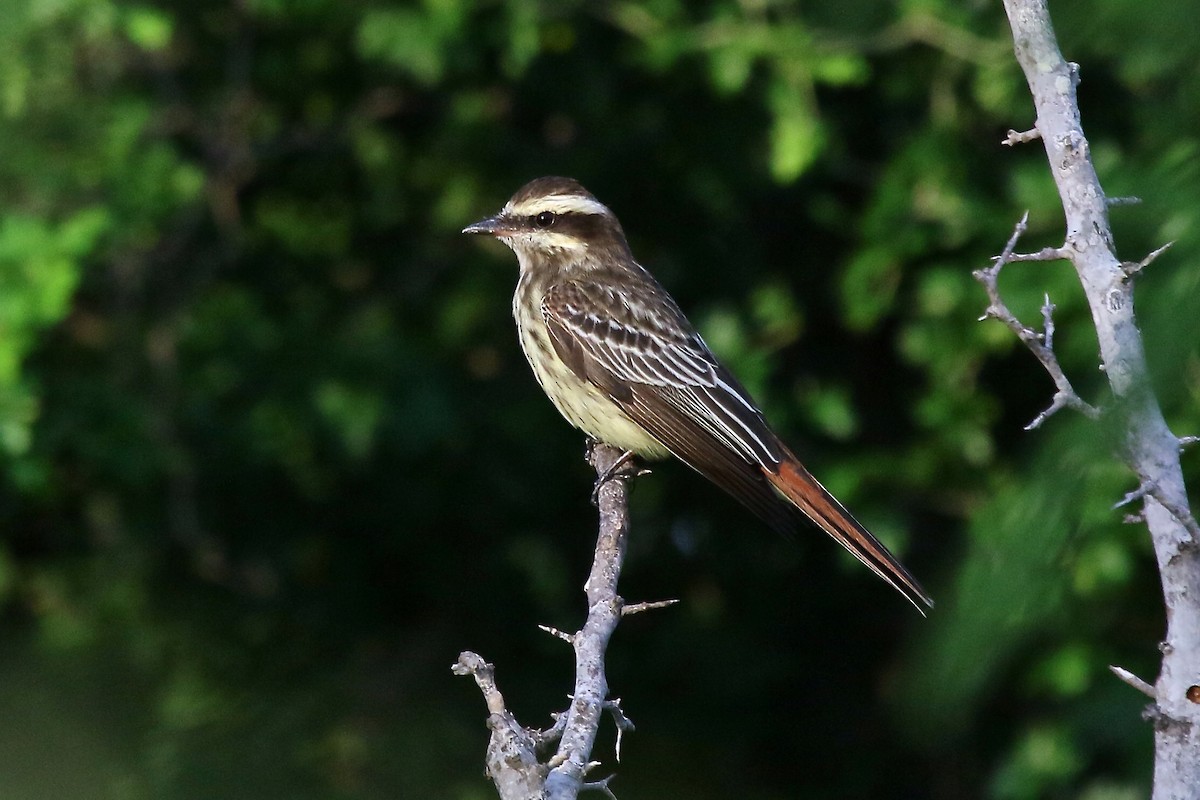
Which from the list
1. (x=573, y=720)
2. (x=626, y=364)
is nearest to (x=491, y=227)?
(x=626, y=364)

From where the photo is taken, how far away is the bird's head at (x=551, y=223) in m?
5.60

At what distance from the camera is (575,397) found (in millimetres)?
5270

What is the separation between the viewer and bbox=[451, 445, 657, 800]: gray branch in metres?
1.87

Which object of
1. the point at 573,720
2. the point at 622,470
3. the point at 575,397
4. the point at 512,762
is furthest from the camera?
the point at 575,397

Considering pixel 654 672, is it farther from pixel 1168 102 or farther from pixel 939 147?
pixel 1168 102

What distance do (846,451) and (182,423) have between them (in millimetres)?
3040

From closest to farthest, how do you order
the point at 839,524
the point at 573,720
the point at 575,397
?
the point at 573,720
the point at 839,524
the point at 575,397

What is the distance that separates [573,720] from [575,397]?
2.89m

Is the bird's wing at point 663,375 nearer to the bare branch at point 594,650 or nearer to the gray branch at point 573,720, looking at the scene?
the bare branch at point 594,650

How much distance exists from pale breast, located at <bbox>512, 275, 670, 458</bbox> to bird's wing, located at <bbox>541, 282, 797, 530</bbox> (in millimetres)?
32

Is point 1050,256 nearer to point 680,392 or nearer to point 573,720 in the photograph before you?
point 573,720

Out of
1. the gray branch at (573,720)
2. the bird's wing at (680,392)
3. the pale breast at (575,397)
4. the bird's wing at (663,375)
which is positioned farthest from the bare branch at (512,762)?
the pale breast at (575,397)

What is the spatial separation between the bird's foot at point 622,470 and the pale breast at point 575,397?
0.14ft

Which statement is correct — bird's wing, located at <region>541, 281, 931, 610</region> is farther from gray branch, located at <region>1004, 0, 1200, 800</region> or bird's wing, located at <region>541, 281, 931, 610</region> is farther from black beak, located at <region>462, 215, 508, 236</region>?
gray branch, located at <region>1004, 0, 1200, 800</region>
